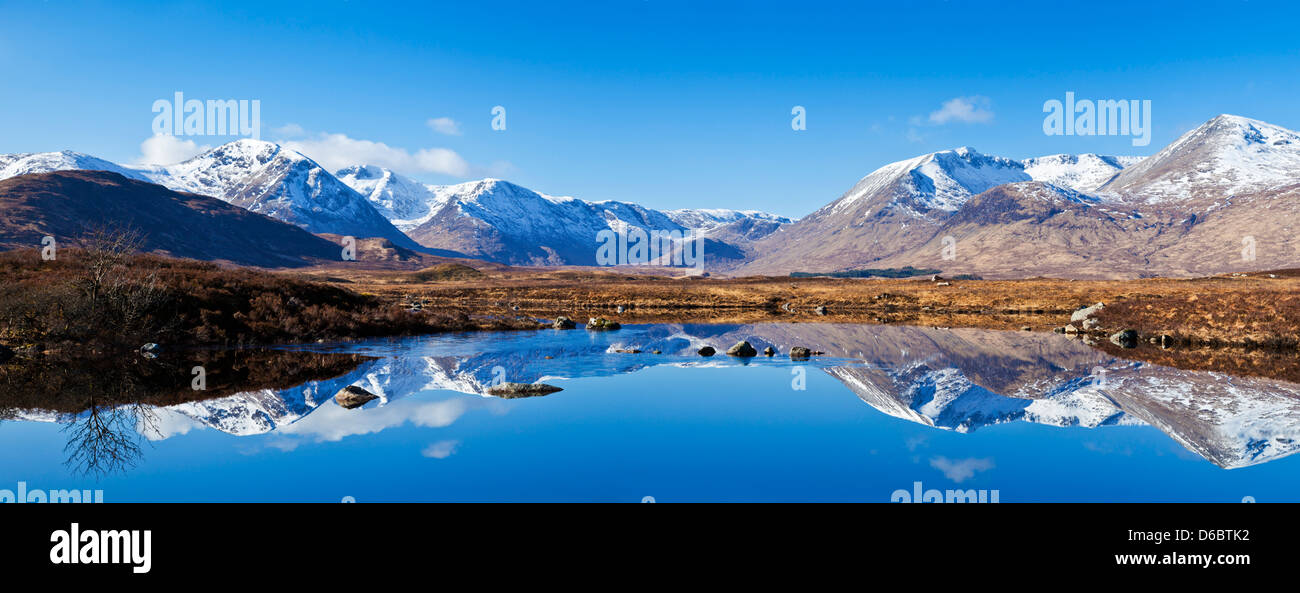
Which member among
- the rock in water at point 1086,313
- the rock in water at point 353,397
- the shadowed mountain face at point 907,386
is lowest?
the shadowed mountain face at point 907,386

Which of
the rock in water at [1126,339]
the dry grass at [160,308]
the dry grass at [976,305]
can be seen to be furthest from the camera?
the dry grass at [976,305]

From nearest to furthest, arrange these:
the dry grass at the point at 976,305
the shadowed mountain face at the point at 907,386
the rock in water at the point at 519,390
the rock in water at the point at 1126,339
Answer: the shadowed mountain face at the point at 907,386
the rock in water at the point at 519,390
the rock in water at the point at 1126,339
the dry grass at the point at 976,305

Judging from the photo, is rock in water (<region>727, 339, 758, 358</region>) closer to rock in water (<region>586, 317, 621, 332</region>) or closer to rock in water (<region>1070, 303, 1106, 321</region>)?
rock in water (<region>586, 317, 621, 332</region>)

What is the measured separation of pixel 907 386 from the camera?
3000cm

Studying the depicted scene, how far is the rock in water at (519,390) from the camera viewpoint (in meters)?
26.3

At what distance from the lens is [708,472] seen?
49.4ft

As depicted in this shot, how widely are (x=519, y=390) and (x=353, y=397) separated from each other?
20.4ft

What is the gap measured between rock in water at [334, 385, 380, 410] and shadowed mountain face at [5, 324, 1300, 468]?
478mm

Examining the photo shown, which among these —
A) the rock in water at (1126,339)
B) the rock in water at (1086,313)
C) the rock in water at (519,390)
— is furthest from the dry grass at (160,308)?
the rock in water at (1086,313)

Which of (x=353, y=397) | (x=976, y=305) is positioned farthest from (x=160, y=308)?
(x=976, y=305)

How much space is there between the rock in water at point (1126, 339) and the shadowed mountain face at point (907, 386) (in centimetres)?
336

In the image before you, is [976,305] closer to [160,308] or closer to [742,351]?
[742,351]

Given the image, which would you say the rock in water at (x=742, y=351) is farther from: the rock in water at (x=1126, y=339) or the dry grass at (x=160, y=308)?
the rock in water at (x=1126, y=339)
